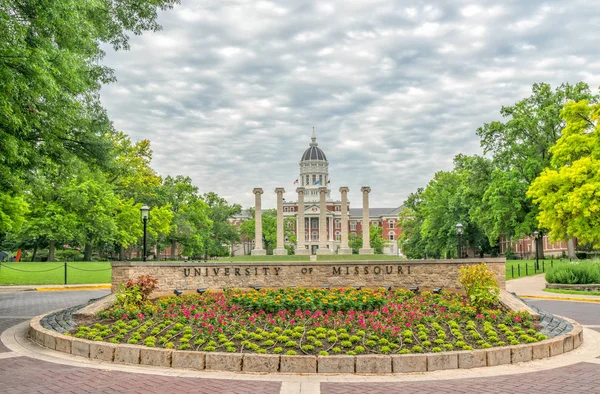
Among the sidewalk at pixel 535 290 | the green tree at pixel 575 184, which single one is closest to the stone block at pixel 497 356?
the sidewalk at pixel 535 290

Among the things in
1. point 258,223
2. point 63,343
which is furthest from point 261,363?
point 258,223

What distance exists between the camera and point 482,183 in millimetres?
47406

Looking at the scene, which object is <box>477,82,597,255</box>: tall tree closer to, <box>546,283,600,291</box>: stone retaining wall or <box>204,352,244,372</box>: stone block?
<box>546,283,600,291</box>: stone retaining wall

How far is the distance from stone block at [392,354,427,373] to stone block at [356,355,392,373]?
101mm

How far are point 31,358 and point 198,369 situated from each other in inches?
128

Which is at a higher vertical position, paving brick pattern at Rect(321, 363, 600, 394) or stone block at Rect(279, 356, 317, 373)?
stone block at Rect(279, 356, 317, 373)

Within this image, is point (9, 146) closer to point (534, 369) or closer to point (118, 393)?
point (118, 393)

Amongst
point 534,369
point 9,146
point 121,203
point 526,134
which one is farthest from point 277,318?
point 121,203

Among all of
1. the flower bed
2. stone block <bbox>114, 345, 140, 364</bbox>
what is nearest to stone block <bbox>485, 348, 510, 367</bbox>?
the flower bed

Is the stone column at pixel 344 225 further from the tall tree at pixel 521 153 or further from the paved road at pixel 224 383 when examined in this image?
the paved road at pixel 224 383

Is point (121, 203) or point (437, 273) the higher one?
point (121, 203)

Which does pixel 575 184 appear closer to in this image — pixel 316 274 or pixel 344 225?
pixel 316 274

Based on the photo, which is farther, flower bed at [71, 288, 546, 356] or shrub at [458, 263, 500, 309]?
shrub at [458, 263, 500, 309]

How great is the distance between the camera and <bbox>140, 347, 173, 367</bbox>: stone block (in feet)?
27.3
